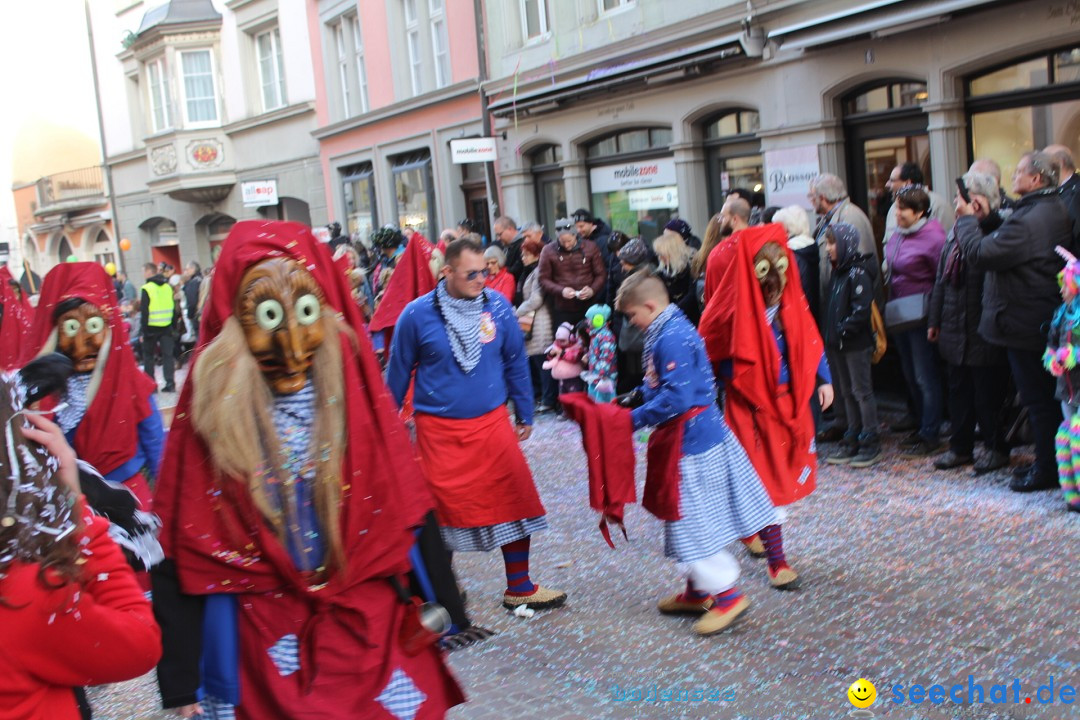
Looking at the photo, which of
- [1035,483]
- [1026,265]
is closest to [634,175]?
[1026,265]

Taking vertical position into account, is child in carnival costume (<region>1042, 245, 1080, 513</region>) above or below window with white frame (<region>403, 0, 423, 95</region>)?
below

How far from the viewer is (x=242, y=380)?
279 centimetres

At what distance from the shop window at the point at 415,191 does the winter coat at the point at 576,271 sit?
392 inches

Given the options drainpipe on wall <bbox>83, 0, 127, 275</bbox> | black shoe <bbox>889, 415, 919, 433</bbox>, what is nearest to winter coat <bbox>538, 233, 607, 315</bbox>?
black shoe <bbox>889, 415, 919, 433</bbox>

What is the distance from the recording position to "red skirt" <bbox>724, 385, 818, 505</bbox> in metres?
5.68

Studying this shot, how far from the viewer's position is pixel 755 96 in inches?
482

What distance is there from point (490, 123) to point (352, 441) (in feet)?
51.3

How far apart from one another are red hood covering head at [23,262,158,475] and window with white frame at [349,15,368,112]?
17.5 m

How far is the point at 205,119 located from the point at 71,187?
12.6 metres

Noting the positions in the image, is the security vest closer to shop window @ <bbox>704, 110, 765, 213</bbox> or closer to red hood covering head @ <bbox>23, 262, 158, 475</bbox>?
shop window @ <bbox>704, 110, 765, 213</bbox>

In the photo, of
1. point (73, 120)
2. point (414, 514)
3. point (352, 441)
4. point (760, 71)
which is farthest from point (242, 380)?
point (73, 120)

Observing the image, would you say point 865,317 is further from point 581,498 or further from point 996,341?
point 581,498

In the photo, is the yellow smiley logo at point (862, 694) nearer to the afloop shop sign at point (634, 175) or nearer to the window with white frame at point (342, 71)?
the afloop shop sign at point (634, 175)

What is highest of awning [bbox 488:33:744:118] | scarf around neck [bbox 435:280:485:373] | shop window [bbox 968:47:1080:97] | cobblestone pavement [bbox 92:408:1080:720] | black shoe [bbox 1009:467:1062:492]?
awning [bbox 488:33:744:118]
